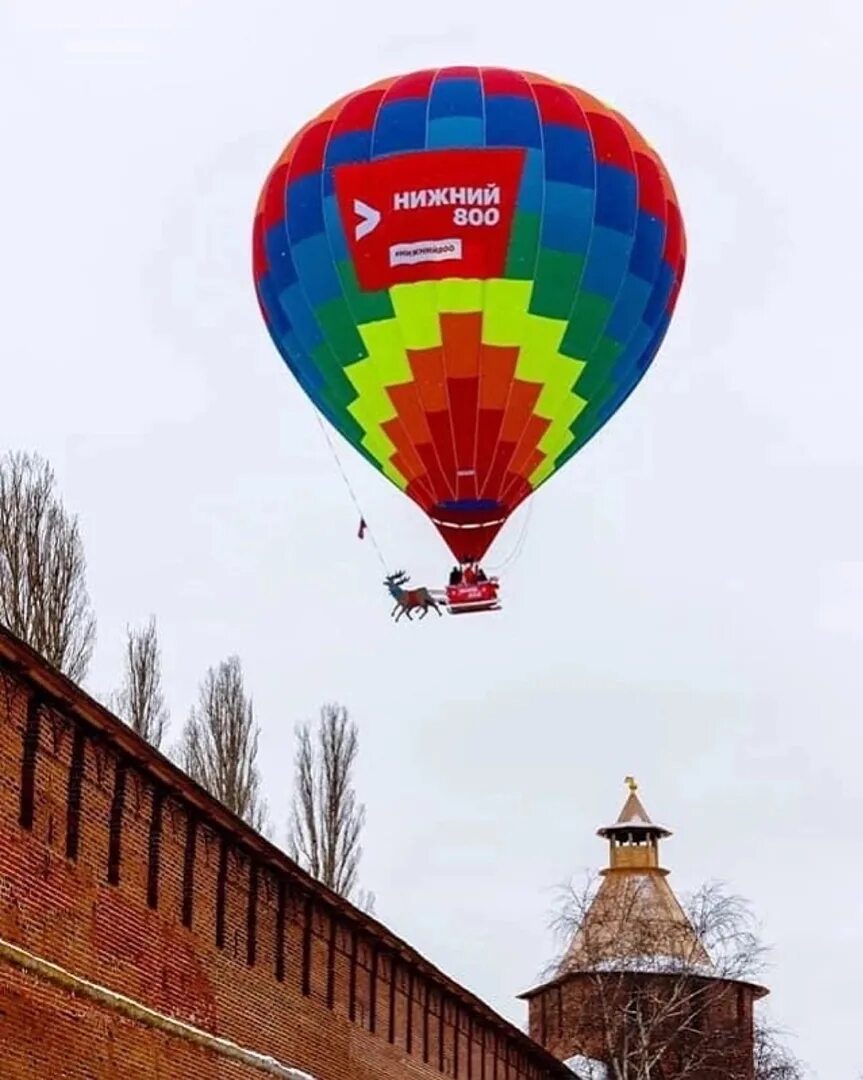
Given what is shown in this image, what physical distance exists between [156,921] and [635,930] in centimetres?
2476

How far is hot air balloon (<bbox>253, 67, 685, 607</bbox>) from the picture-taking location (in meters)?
21.9

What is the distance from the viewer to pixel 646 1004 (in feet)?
131

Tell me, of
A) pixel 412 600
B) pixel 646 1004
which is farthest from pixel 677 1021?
pixel 412 600

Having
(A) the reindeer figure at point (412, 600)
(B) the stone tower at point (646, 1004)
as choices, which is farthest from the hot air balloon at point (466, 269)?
(B) the stone tower at point (646, 1004)

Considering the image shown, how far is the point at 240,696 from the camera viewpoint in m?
37.9

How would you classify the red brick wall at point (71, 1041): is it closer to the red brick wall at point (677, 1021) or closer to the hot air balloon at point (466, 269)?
the hot air balloon at point (466, 269)

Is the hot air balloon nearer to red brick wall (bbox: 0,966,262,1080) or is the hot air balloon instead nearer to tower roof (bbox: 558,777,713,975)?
→ red brick wall (bbox: 0,966,262,1080)

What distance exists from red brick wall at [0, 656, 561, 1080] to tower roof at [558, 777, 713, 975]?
14.9 m

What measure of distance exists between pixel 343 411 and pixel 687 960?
19.7m

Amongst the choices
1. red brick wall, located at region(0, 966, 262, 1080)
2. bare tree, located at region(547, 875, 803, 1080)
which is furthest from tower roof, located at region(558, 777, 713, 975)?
red brick wall, located at region(0, 966, 262, 1080)

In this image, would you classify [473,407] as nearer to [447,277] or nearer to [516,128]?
[447,277]

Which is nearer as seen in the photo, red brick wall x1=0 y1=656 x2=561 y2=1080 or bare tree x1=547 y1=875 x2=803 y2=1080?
red brick wall x1=0 y1=656 x2=561 y2=1080

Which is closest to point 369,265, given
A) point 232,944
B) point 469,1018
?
point 232,944

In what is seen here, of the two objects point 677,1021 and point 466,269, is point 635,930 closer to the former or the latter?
point 677,1021
